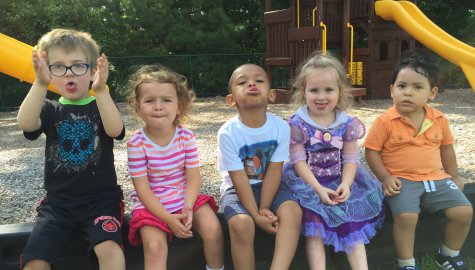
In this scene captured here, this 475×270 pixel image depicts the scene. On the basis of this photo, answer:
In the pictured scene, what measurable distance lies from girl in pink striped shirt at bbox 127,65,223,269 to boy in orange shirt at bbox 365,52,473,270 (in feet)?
3.11

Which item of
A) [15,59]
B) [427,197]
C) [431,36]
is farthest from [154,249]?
[431,36]

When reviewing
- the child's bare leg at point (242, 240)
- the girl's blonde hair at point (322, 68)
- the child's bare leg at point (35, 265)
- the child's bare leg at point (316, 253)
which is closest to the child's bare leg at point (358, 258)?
the child's bare leg at point (316, 253)

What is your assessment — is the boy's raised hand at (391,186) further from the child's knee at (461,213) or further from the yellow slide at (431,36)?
the yellow slide at (431,36)

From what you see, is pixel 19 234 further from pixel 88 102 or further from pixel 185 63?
pixel 185 63

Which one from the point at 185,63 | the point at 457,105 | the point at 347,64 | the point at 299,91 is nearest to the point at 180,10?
the point at 185,63

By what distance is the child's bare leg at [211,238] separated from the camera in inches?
82.2

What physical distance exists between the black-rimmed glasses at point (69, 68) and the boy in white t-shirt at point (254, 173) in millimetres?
748

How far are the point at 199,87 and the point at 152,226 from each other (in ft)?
41.2

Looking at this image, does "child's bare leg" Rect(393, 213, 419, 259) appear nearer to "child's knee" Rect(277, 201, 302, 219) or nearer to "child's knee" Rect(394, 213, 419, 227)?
"child's knee" Rect(394, 213, 419, 227)

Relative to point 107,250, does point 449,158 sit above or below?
above

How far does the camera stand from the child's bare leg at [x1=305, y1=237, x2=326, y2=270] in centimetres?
214

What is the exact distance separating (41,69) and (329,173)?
150 cm

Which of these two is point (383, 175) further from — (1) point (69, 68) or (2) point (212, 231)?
(1) point (69, 68)

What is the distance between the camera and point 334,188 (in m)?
2.31
